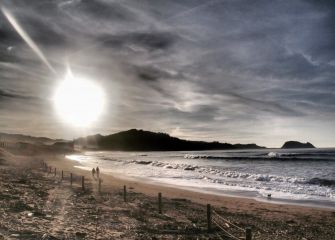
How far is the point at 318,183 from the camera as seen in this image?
40312mm

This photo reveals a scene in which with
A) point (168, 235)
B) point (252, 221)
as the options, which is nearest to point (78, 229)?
point (168, 235)

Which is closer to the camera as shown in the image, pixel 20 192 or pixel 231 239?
pixel 231 239

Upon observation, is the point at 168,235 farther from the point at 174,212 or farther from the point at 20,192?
the point at 20,192

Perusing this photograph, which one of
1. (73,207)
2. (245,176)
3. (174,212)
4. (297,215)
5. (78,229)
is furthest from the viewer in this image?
(245,176)

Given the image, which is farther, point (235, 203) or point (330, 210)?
point (235, 203)

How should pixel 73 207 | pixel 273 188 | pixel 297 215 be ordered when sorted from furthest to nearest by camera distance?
pixel 273 188 → pixel 297 215 → pixel 73 207

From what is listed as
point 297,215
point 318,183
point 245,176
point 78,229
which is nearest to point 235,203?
point 297,215

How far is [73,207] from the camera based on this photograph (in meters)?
18.4

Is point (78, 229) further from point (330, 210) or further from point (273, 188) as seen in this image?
point (273, 188)

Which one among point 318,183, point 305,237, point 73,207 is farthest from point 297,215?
point 318,183

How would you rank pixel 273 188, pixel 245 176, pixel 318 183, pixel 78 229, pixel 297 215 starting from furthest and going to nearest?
pixel 245 176, pixel 318 183, pixel 273 188, pixel 297 215, pixel 78 229

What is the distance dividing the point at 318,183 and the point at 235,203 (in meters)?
19.8

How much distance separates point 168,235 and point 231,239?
2.67 metres

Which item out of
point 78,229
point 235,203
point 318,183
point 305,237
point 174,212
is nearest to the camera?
point 78,229
